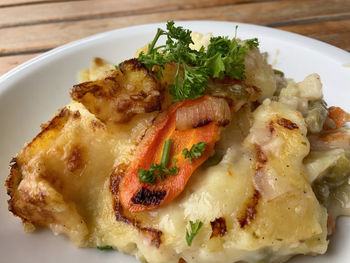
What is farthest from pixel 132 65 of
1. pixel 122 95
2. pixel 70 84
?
pixel 70 84

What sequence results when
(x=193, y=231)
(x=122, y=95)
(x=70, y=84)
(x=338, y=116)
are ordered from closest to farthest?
1. (x=193, y=231)
2. (x=122, y=95)
3. (x=338, y=116)
4. (x=70, y=84)

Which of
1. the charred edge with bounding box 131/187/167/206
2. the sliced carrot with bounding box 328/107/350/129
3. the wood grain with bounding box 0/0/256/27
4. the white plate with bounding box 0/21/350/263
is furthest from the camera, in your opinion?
the wood grain with bounding box 0/0/256/27

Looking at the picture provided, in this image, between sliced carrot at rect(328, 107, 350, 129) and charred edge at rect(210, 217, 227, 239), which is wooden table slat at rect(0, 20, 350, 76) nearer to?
sliced carrot at rect(328, 107, 350, 129)

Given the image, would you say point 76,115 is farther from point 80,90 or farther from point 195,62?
point 195,62

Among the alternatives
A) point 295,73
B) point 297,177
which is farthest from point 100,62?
point 297,177

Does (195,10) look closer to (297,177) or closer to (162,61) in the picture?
(162,61)

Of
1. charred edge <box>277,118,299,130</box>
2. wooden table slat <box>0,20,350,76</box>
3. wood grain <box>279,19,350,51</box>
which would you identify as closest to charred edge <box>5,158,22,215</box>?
charred edge <box>277,118,299,130</box>
